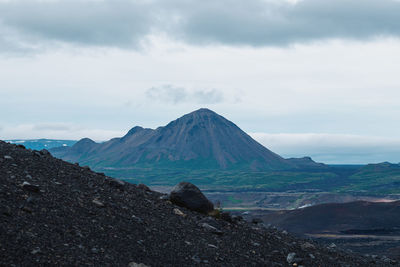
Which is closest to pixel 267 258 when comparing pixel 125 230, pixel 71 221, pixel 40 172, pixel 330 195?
pixel 125 230

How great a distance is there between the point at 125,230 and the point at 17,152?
696cm

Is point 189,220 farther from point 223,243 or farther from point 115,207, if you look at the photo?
point 115,207

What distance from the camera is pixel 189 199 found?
65.8 ft

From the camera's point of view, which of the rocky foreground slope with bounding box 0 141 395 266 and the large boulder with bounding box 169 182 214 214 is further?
the large boulder with bounding box 169 182 214 214

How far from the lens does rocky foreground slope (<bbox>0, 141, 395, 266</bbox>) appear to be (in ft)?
39.3

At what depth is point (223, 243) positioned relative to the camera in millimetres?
16609

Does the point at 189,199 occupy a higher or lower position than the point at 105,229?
higher

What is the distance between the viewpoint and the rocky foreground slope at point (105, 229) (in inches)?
472

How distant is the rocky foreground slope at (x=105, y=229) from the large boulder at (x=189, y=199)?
0.48 meters

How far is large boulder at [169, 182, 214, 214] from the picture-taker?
65.6ft

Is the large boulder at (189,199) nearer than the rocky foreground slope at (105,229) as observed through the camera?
No

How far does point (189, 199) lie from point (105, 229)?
6447 millimetres

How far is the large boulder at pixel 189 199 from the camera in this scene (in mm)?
20000

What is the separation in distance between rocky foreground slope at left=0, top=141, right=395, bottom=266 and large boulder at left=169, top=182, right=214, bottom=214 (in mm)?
482
